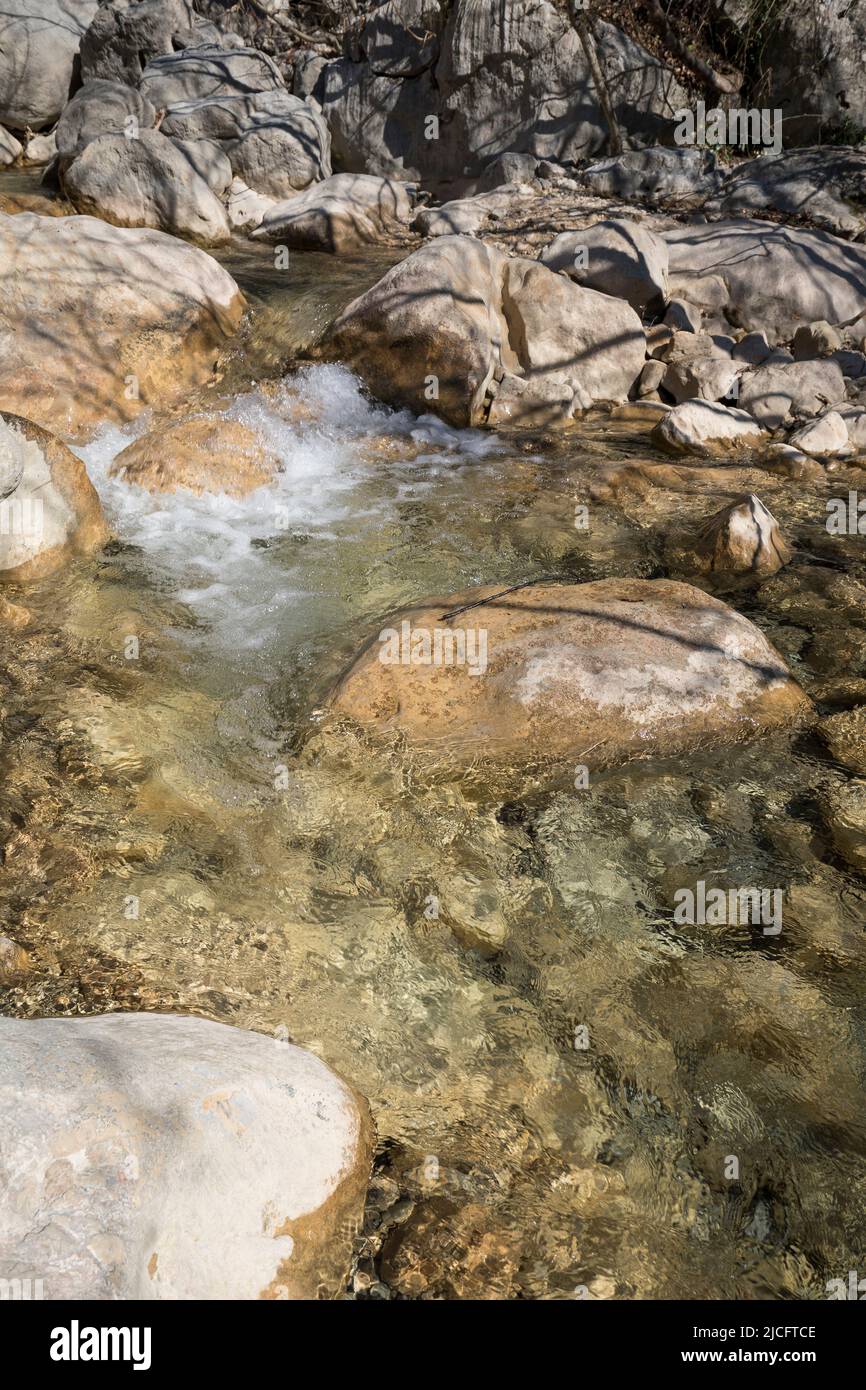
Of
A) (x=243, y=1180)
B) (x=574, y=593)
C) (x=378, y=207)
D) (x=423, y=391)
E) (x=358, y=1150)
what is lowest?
(x=358, y=1150)

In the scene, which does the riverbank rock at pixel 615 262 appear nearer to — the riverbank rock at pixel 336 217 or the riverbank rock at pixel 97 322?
the riverbank rock at pixel 336 217

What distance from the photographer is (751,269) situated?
855 cm

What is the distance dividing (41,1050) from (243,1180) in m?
0.49

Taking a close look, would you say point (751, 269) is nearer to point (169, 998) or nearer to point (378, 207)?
point (378, 207)

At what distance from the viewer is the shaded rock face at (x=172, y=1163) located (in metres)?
1.73

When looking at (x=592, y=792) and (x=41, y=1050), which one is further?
(x=592, y=792)

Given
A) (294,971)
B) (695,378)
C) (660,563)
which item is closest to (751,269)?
(695,378)

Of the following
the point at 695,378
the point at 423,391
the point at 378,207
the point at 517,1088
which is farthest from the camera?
the point at 378,207

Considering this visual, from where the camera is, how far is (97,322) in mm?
6863

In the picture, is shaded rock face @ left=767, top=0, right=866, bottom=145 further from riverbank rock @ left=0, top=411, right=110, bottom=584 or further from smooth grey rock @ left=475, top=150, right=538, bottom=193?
riverbank rock @ left=0, top=411, right=110, bottom=584

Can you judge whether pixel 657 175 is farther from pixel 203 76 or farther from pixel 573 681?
pixel 573 681

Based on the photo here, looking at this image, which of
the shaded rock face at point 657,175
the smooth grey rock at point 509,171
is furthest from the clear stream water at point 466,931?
the smooth grey rock at point 509,171

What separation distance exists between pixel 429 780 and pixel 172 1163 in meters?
1.77

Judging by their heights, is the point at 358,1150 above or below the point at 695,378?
below
